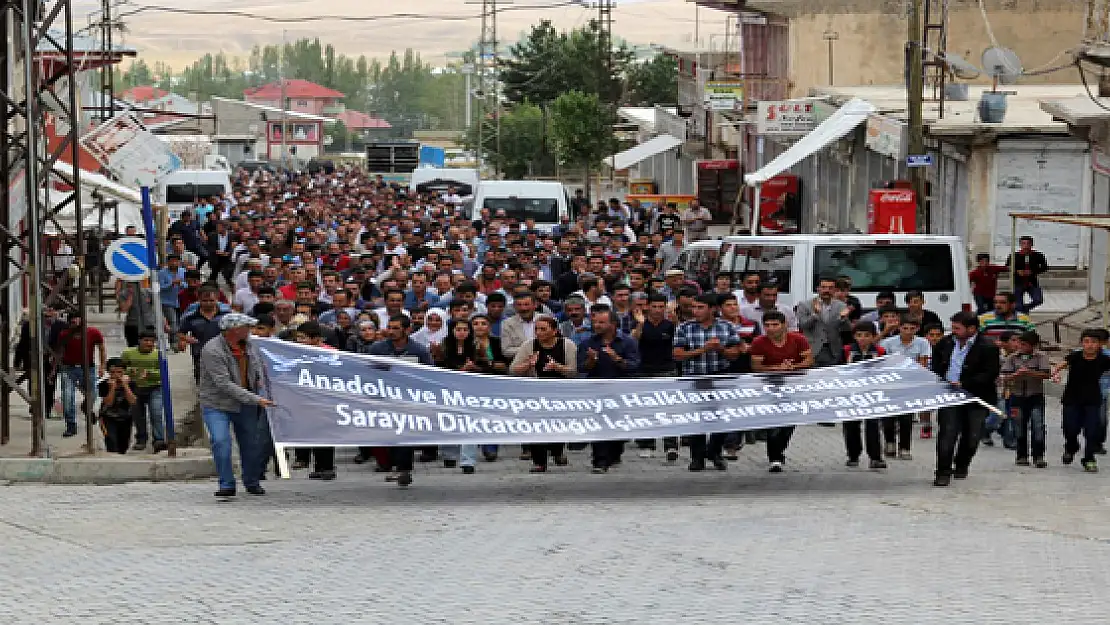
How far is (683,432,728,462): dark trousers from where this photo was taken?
15.3 meters

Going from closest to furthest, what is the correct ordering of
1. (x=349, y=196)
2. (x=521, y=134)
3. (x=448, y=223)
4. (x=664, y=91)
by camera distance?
(x=448, y=223) < (x=349, y=196) < (x=521, y=134) < (x=664, y=91)

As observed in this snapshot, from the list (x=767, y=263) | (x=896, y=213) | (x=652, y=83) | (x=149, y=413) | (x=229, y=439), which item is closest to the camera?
(x=229, y=439)

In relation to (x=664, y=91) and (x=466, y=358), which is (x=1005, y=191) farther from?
(x=664, y=91)

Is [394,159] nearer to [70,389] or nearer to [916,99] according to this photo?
[916,99]

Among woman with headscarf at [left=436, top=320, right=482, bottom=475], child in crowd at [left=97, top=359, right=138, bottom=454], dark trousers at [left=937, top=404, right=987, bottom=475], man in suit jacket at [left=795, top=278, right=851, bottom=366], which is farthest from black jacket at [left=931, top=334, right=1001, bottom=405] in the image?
child in crowd at [left=97, top=359, right=138, bottom=454]

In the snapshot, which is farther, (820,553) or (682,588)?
(820,553)

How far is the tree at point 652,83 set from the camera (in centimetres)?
10350

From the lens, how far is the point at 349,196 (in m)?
61.1

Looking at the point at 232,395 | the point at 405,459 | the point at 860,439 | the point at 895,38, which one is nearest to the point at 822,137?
the point at 895,38

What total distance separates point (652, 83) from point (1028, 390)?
8868 centimetres

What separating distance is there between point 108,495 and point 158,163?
4.05 m

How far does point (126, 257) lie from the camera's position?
1700 centimetres

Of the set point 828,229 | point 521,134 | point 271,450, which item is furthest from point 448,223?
point 521,134

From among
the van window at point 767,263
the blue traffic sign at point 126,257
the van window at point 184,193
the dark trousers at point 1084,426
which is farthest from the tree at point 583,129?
the dark trousers at point 1084,426
